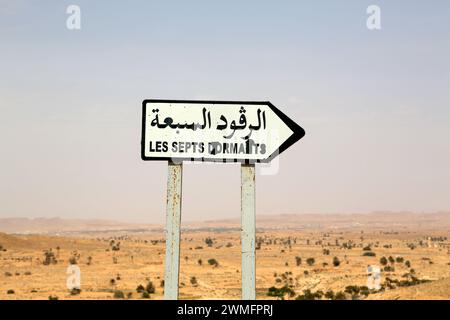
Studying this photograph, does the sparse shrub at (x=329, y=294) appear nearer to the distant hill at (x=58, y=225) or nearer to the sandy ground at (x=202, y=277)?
the sandy ground at (x=202, y=277)

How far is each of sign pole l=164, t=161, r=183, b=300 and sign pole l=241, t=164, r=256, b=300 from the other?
0.61 m

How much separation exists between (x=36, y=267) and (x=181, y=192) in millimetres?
36023

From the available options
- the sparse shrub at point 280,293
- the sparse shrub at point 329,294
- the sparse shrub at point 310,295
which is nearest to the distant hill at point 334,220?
the sparse shrub at point 310,295

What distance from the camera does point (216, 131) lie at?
527cm

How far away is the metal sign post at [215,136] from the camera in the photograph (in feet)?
17.0

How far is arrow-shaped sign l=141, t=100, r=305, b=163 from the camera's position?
5227 mm

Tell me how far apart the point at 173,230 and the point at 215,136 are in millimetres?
998

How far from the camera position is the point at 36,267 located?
125 ft

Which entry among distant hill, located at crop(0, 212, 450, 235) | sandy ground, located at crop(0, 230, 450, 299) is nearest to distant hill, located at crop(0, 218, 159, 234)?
distant hill, located at crop(0, 212, 450, 235)

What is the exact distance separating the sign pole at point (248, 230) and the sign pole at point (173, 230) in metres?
0.61

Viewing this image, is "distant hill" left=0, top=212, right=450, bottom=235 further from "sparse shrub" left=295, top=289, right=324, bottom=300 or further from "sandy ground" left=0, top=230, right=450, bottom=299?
"sparse shrub" left=295, top=289, right=324, bottom=300

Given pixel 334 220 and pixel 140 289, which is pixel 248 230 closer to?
pixel 140 289

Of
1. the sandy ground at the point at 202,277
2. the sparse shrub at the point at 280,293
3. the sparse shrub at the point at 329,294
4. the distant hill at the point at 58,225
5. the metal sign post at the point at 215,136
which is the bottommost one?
the distant hill at the point at 58,225
